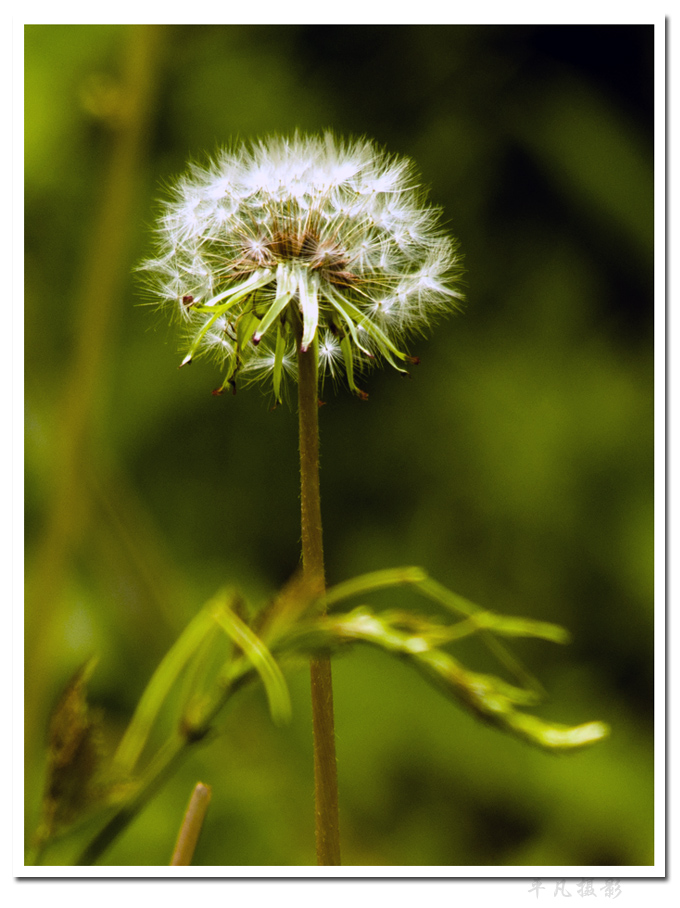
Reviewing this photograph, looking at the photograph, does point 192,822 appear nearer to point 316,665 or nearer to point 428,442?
point 316,665

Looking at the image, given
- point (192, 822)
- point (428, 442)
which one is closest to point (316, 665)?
point (192, 822)

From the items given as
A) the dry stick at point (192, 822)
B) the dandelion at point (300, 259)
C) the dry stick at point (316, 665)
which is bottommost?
the dry stick at point (192, 822)

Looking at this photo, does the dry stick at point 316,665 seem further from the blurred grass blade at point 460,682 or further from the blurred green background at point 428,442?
the blurred green background at point 428,442

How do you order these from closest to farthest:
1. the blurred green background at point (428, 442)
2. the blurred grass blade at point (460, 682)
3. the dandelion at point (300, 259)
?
the blurred grass blade at point (460, 682) < the dandelion at point (300, 259) < the blurred green background at point (428, 442)

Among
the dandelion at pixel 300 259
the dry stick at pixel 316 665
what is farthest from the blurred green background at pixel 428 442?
the dry stick at pixel 316 665

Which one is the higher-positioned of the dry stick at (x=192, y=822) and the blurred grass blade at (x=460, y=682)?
the blurred grass blade at (x=460, y=682)
